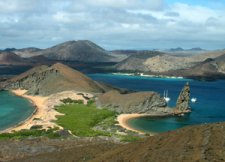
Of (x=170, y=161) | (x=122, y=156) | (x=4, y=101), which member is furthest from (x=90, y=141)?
(x=4, y=101)

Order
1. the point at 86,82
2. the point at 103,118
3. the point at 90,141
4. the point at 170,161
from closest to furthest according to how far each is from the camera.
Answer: the point at 170,161 → the point at 90,141 → the point at 103,118 → the point at 86,82

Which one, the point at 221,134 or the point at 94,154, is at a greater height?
the point at 221,134

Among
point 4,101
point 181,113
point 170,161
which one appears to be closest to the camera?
point 170,161

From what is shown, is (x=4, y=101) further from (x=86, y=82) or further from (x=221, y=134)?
(x=221, y=134)

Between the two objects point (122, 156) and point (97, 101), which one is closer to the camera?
point (122, 156)

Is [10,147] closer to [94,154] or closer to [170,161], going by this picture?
[94,154]
